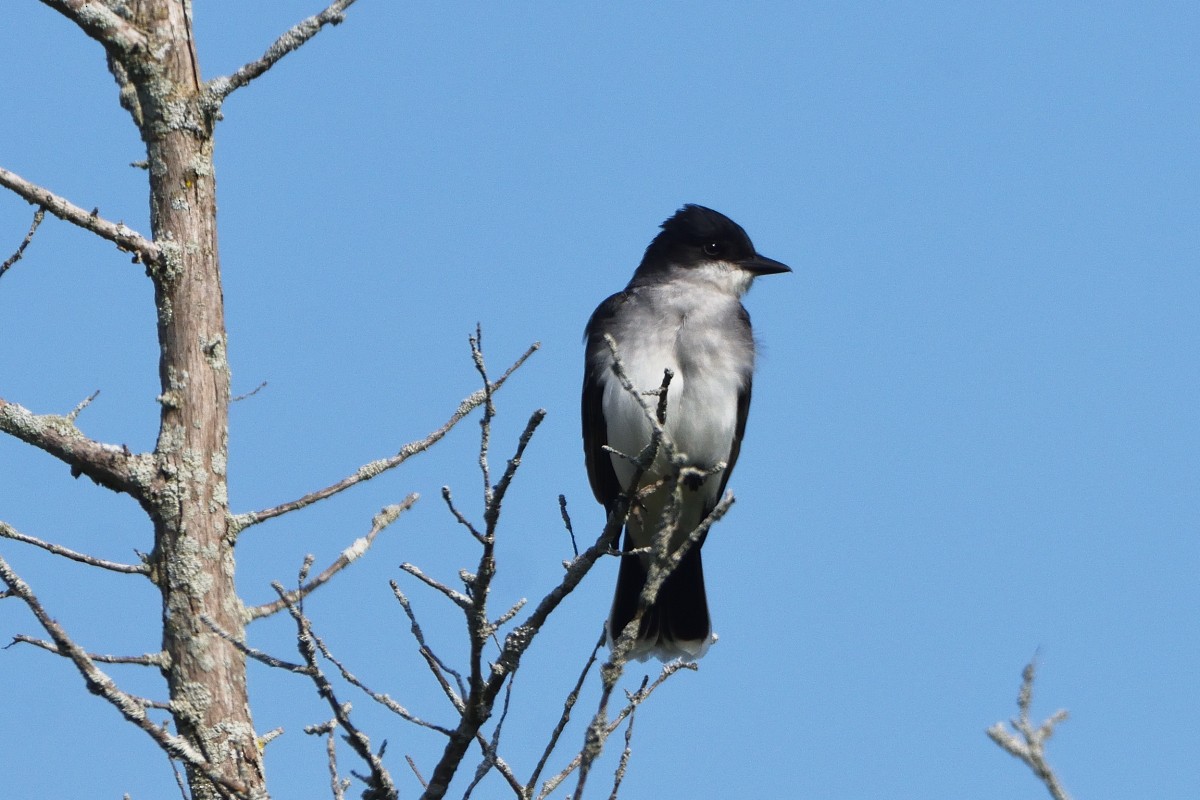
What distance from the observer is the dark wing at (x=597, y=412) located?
6684mm

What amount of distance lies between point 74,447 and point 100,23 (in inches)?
45.0

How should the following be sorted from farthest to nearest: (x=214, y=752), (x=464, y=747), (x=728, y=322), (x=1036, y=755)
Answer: (x=728, y=322)
(x=214, y=752)
(x=464, y=747)
(x=1036, y=755)

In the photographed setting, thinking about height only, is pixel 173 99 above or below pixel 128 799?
above

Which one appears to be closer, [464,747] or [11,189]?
[464,747]

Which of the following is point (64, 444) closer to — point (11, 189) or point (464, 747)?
point (11, 189)

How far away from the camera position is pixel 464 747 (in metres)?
3.48

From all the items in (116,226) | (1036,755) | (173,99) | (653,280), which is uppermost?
(653,280)

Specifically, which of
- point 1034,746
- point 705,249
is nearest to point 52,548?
point 1034,746

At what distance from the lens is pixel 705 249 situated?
7145 millimetres

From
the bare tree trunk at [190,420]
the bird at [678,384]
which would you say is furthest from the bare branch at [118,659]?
the bird at [678,384]

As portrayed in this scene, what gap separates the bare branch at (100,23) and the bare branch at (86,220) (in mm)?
461

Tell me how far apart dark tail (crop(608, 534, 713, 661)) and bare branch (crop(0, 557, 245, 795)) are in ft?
11.3

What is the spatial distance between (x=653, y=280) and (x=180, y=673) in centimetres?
347

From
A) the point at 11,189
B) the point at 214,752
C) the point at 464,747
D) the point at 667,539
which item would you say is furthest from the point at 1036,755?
the point at 11,189
